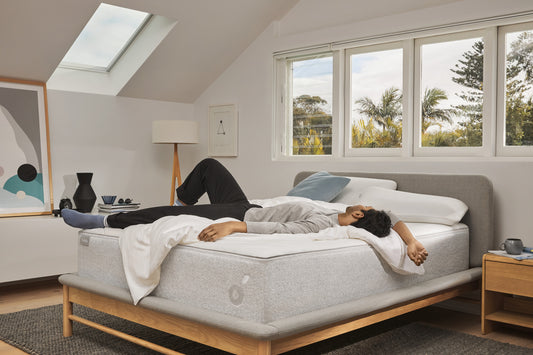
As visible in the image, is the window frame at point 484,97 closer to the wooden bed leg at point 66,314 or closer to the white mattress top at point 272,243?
the white mattress top at point 272,243

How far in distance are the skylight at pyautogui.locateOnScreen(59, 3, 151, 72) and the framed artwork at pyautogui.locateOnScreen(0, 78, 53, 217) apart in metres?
0.55

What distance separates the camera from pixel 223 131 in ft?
18.2

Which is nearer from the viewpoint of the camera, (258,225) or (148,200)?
(258,225)

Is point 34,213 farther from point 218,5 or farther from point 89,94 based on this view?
point 218,5

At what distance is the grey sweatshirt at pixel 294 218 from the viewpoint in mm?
2682

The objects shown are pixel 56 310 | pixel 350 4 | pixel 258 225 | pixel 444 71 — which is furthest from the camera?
pixel 350 4

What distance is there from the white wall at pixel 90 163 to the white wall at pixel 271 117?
49 centimetres

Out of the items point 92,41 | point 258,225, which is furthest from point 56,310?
point 92,41

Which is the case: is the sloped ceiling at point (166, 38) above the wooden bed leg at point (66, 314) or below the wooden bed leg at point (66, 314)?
above

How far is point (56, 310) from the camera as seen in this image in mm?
3660

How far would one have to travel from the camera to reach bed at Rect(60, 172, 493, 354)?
2.06 m

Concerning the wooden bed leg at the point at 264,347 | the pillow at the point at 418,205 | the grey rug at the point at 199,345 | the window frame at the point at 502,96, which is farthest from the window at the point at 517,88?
the wooden bed leg at the point at 264,347

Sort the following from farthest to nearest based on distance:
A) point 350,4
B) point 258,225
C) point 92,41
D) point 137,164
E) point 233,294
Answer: point 137,164, point 92,41, point 350,4, point 258,225, point 233,294

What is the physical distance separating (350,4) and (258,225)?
8.75 ft
